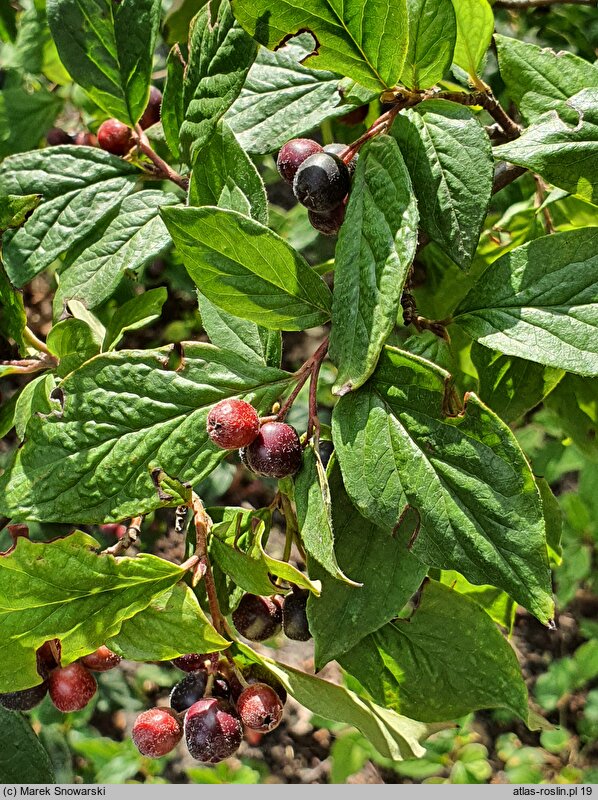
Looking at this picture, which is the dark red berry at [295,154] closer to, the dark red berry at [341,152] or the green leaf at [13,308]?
the dark red berry at [341,152]

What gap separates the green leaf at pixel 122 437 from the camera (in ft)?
3.04

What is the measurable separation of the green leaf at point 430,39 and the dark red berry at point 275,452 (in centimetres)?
44

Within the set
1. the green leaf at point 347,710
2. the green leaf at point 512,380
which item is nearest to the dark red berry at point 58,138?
the green leaf at point 512,380

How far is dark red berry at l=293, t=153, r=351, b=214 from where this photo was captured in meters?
0.89

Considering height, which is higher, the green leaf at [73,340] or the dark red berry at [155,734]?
the green leaf at [73,340]

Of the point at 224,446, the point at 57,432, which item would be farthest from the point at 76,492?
the point at 224,446

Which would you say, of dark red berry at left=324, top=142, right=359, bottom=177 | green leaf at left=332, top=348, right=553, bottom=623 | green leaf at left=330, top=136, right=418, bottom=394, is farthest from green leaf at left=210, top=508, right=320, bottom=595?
dark red berry at left=324, top=142, right=359, bottom=177

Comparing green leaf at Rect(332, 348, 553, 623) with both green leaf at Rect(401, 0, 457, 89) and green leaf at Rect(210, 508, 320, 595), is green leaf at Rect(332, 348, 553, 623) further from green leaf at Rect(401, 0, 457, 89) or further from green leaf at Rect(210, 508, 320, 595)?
green leaf at Rect(401, 0, 457, 89)

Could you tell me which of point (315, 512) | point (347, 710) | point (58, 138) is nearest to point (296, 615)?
point (347, 710)

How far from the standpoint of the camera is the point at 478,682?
1.10 m

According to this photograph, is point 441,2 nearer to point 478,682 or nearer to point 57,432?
point 57,432

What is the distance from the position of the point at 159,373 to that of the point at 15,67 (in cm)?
116

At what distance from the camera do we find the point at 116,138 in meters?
1.33

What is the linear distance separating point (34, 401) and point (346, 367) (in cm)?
57
